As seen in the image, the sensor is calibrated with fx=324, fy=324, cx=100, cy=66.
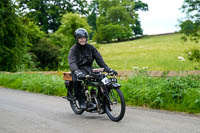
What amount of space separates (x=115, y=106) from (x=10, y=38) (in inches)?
790

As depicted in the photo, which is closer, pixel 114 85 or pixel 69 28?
pixel 114 85

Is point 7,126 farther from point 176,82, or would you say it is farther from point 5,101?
point 176,82

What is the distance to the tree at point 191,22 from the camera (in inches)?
734

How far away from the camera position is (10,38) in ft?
83.0

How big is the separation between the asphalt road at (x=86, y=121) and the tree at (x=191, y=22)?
1140cm

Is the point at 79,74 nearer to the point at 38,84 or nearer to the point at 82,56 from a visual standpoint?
the point at 82,56

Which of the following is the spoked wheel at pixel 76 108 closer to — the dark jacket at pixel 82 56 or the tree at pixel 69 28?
the dark jacket at pixel 82 56

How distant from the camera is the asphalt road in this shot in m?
6.09

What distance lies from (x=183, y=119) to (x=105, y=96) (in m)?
1.75

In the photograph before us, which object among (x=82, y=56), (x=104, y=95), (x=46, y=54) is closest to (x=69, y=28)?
(x=46, y=54)

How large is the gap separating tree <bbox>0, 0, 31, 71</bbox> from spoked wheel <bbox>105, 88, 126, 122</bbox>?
61.3 feet

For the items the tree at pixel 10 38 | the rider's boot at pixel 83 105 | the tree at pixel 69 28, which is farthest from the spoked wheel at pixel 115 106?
the tree at pixel 69 28

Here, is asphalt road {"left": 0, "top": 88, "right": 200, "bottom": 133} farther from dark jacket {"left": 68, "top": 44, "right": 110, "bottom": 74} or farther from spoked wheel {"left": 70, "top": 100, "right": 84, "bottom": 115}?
dark jacket {"left": 68, "top": 44, "right": 110, "bottom": 74}

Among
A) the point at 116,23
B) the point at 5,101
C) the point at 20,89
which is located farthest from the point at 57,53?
the point at 116,23
